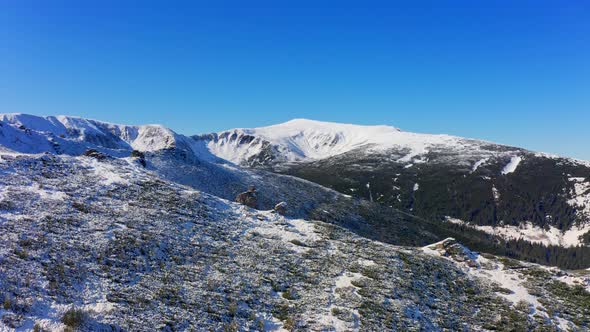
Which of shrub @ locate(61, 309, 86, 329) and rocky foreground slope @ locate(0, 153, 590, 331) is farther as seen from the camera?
rocky foreground slope @ locate(0, 153, 590, 331)

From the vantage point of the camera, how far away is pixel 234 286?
2400 centimetres

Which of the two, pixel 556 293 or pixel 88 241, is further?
pixel 556 293

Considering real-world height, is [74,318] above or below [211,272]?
below

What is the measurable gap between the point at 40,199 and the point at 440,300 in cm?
3107

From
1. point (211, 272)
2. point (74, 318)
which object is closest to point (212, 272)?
point (211, 272)

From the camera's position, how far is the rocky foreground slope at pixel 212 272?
19.3 meters

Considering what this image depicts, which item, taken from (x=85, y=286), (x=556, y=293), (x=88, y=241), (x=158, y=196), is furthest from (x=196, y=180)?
(x=556, y=293)

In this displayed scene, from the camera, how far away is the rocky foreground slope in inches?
760

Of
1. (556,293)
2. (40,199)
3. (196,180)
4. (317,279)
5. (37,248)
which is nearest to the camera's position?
(37,248)

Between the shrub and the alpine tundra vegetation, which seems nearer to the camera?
the shrub

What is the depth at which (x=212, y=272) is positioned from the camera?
993 inches

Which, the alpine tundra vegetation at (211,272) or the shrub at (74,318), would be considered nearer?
the shrub at (74,318)

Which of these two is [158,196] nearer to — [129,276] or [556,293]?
[129,276]

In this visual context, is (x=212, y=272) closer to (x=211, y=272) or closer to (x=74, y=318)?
(x=211, y=272)
